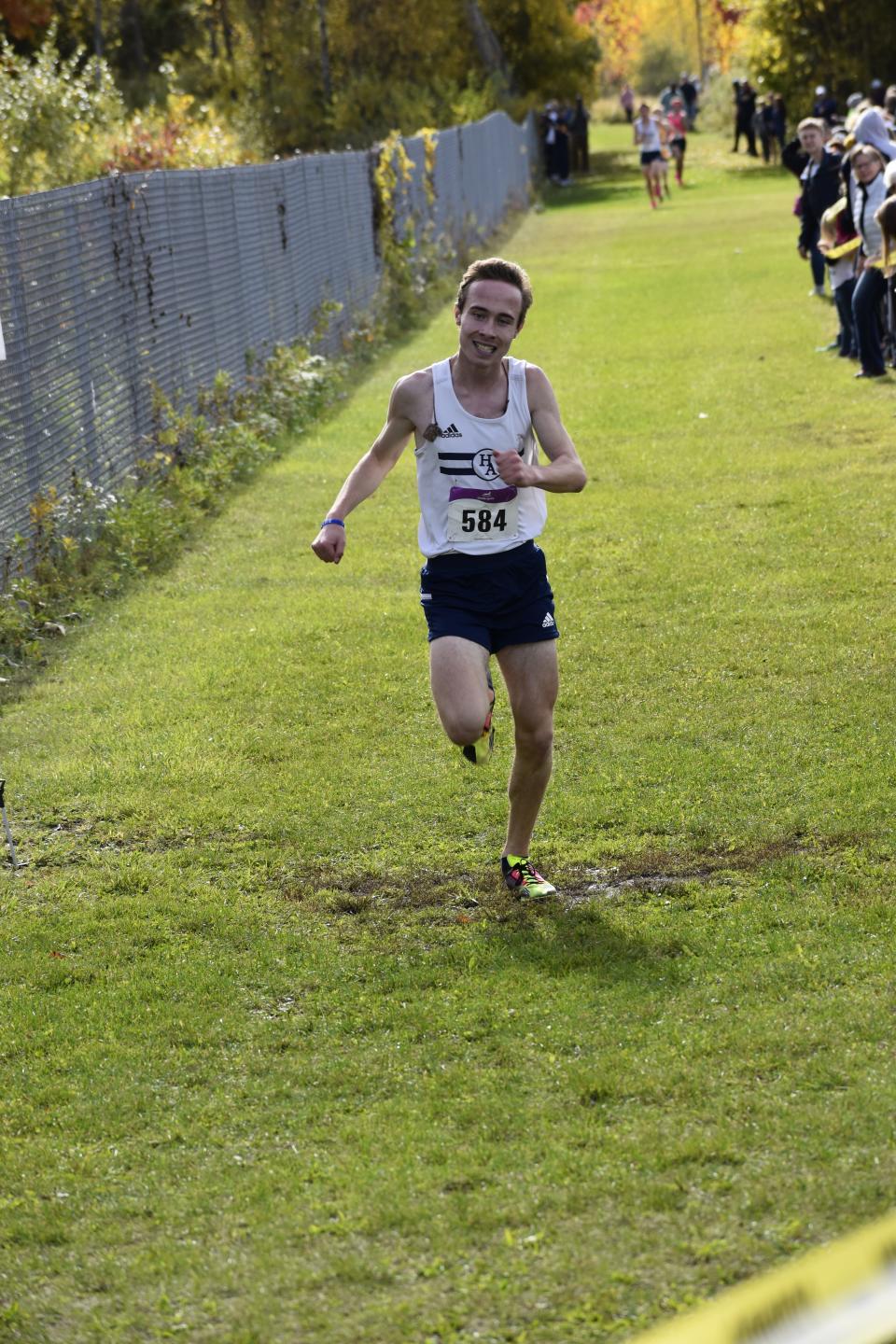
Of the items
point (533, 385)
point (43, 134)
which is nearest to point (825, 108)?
point (43, 134)

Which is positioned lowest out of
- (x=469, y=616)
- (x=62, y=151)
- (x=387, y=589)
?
(x=387, y=589)

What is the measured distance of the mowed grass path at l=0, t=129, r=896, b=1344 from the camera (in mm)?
4094

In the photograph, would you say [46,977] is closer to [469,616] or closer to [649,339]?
[469,616]

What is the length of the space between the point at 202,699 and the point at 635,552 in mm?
3498

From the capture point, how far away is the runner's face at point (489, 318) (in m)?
5.81

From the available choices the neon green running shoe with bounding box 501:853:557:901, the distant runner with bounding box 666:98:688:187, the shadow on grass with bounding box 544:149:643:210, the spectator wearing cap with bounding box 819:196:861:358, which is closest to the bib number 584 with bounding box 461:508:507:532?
the neon green running shoe with bounding box 501:853:557:901

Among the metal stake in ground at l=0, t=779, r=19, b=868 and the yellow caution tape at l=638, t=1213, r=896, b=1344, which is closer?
the yellow caution tape at l=638, t=1213, r=896, b=1344

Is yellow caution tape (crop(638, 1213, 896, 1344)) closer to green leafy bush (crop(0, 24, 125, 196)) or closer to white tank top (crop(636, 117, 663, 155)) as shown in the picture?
green leafy bush (crop(0, 24, 125, 196))

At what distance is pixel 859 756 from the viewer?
24.3ft

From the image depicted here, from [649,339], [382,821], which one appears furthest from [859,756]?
[649,339]

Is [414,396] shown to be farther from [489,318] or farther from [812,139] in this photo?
[812,139]

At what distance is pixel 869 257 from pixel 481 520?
11425mm

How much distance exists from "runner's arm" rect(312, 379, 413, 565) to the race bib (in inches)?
10.4

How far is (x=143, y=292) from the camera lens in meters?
13.7
